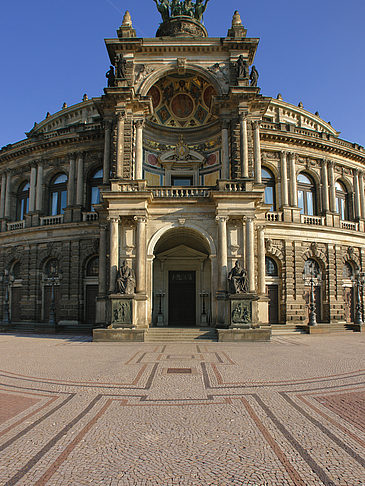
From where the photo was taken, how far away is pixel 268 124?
27969mm

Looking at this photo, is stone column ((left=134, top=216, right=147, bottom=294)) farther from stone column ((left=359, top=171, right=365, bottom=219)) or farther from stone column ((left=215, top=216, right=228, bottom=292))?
stone column ((left=359, top=171, right=365, bottom=219))

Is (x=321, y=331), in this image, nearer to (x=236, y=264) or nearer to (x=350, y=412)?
(x=236, y=264)

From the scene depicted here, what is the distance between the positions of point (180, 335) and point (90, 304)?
10.5 metres

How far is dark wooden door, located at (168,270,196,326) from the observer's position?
2508 centimetres

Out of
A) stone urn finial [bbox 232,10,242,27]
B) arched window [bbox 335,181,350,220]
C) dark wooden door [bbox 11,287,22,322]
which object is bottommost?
dark wooden door [bbox 11,287,22,322]

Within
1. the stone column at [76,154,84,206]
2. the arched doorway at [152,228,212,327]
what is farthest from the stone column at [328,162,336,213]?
the stone column at [76,154,84,206]

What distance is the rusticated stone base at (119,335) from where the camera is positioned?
1836cm

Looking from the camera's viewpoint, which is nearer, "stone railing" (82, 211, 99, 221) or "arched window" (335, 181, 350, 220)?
"stone railing" (82, 211, 99, 221)

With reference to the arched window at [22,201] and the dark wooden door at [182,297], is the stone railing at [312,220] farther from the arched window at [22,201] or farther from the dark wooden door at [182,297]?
the arched window at [22,201]

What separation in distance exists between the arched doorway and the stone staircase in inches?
206

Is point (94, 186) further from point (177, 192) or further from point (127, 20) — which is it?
point (127, 20)

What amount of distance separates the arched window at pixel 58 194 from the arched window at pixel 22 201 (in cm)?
322

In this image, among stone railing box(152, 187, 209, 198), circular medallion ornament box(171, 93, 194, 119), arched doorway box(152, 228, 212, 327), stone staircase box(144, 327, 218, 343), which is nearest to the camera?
stone staircase box(144, 327, 218, 343)

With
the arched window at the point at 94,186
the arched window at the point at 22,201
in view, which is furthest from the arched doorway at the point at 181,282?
the arched window at the point at 22,201
